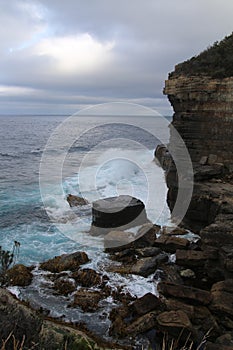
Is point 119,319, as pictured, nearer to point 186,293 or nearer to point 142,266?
point 186,293

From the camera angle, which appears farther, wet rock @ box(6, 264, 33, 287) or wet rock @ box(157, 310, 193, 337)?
wet rock @ box(6, 264, 33, 287)

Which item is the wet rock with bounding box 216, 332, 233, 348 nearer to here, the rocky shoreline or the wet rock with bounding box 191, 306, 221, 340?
the rocky shoreline

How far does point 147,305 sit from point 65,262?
415 cm

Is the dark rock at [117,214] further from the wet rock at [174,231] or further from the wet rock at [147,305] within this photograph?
the wet rock at [147,305]

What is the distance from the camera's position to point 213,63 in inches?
799

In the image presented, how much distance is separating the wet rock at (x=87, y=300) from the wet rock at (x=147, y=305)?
1.31 meters

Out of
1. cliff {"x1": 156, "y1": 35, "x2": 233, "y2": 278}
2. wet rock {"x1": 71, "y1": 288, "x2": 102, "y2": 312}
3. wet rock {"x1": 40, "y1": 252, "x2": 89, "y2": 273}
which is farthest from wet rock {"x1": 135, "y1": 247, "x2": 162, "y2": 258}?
wet rock {"x1": 71, "y1": 288, "x2": 102, "y2": 312}

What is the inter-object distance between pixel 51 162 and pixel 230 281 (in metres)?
32.1

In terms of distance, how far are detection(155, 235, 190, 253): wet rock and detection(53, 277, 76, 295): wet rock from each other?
4.45 m

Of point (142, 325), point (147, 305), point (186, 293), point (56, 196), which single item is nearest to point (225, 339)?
point (186, 293)

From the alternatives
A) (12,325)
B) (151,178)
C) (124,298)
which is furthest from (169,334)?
(151,178)

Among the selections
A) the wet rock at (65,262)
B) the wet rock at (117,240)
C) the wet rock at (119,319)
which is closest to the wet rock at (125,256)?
the wet rock at (117,240)

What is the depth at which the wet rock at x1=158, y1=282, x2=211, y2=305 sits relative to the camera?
939cm

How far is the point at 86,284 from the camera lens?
11023 mm
